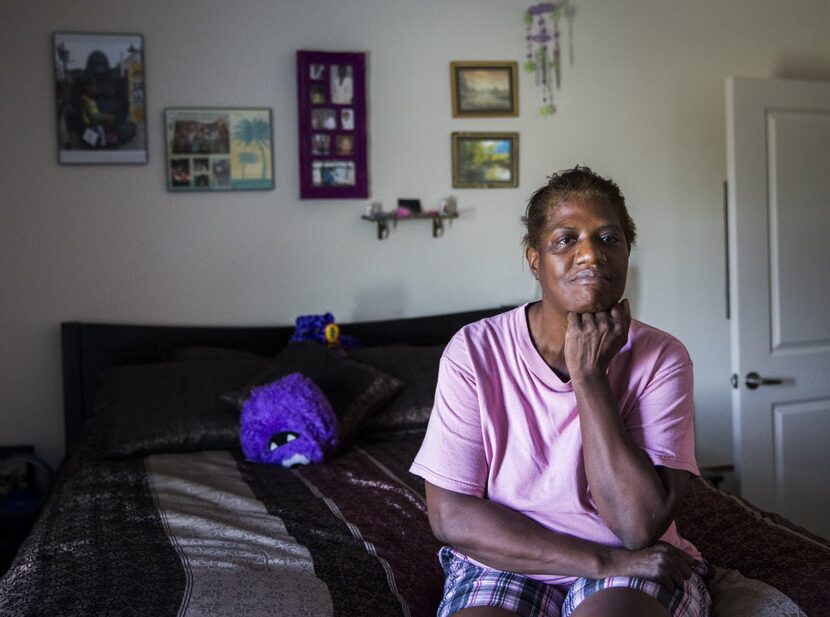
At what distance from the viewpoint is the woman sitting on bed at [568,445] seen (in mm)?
1271

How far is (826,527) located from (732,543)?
191 cm

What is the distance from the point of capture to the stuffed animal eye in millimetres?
2385

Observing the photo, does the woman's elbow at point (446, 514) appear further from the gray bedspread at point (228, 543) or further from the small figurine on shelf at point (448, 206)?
the small figurine on shelf at point (448, 206)

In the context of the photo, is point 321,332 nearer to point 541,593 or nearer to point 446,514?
point 446,514

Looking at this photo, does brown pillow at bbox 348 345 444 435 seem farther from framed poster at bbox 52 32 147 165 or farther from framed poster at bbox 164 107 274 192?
framed poster at bbox 52 32 147 165

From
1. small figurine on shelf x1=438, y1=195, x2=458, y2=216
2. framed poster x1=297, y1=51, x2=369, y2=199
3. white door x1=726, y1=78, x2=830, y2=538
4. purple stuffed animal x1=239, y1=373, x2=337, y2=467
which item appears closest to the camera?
purple stuffed animal x1=239, y1=373, x2=337, y2=467

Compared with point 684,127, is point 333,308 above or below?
below

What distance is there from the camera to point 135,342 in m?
3.06

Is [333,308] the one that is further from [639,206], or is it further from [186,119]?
[639,206]

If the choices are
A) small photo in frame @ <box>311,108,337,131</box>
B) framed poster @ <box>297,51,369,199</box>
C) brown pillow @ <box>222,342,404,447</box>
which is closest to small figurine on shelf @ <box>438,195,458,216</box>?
framed poster @ <box>297,51,369,199</box>

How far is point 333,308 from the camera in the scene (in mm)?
3266

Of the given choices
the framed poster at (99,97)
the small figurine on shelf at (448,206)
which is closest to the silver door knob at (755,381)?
the small figurine on shelf at (448,206)

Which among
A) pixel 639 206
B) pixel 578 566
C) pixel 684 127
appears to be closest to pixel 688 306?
pixel 639 206

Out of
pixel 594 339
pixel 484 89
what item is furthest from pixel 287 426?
pixel 484 89
